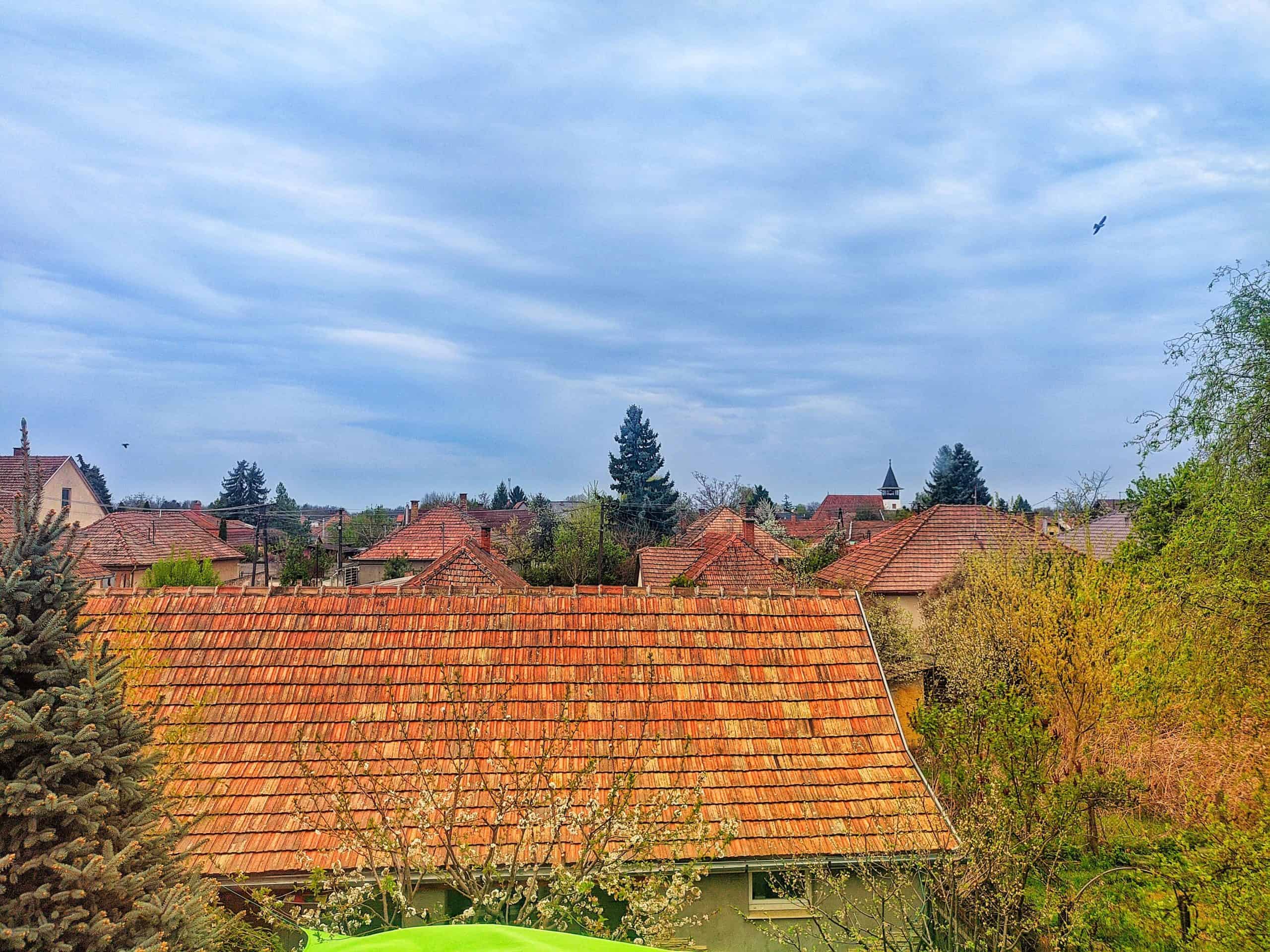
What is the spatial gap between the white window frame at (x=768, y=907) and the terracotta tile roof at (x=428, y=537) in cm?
3208

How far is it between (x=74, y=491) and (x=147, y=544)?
1262cm

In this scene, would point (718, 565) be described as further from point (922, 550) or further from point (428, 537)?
point (428, 537)

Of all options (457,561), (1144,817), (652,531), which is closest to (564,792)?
(1144,817)

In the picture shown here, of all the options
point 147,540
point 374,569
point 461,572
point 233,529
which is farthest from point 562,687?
point 233,529

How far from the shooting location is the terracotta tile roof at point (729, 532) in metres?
36.9

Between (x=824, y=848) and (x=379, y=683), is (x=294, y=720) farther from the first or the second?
(x=824, y=848)

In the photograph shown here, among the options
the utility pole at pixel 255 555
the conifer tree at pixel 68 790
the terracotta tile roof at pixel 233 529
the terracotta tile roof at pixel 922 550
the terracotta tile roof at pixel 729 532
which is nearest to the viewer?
the conifer tree at pixel 68 790

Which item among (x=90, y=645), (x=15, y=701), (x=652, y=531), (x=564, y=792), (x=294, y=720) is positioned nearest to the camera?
(x=15, y=701)

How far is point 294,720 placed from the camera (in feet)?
32.4

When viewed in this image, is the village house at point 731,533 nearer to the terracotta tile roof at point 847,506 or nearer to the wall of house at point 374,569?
the wall of house at point 374,569

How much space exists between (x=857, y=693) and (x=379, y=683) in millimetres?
6402

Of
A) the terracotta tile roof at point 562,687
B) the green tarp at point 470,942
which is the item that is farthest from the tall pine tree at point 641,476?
the green tarp at point 470,942

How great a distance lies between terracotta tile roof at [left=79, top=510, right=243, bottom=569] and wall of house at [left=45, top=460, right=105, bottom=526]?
143 inches

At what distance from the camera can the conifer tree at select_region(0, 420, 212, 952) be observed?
182 inches
